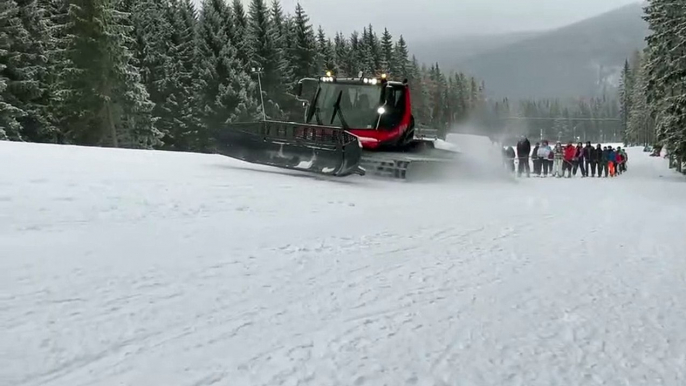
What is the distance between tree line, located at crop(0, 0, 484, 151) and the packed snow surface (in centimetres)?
1962

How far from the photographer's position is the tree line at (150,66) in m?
28.2

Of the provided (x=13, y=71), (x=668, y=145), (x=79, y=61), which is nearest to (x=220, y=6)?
(x=79, y=61)

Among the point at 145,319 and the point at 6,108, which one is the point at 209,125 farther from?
the point at 145,319

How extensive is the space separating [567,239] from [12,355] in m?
6.79

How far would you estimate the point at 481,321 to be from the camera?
4.65m

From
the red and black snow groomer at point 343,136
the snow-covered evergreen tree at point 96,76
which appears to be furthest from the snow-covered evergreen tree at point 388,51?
the red and black snow groomer at point 343,136

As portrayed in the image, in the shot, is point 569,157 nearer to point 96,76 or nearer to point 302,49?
point 96,76

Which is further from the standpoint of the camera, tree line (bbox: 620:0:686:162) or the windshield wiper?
tree line (bbox: 620:0:686:162)

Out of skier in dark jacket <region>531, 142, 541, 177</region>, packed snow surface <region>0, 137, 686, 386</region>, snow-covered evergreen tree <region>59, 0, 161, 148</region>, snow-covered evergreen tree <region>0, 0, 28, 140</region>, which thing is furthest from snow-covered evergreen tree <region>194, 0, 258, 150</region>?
packed snow surface <region>0, 137, 686, 386</region>

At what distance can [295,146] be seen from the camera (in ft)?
45.9

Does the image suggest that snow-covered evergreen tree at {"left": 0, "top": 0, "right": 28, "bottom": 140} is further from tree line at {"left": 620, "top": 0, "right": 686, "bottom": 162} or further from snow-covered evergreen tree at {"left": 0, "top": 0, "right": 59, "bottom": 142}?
tree line at {"left": 620, "top": 0, "right": 686, "bottom": 162}

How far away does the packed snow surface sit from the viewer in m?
3.71

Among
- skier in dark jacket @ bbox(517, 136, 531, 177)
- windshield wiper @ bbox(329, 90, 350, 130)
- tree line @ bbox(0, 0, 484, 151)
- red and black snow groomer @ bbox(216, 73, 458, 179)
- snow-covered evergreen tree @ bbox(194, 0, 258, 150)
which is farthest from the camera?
snow-covered evergreen tree @ bbox(194, 0, 258, 150)

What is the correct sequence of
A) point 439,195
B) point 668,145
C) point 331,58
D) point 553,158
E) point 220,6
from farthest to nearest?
1. point 331,58
2. point 220,6
3. point 553,158
4. point 668,145
5. point 439,195
